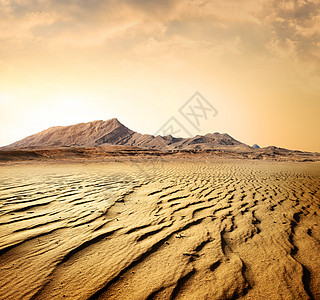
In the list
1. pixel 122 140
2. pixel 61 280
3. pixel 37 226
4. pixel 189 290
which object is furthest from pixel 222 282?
pixel 122 140

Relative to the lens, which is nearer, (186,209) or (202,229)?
(202,229)

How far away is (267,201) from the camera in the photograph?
431cm

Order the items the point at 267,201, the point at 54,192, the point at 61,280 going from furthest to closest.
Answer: the point at 54,192
the point at 267,201
the point at 61,280

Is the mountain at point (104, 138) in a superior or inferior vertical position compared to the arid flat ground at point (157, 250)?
superior

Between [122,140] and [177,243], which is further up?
[122,140]

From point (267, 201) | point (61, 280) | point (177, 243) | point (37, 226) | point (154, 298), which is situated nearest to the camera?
point (154, 298)

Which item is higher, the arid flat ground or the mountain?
the mountain

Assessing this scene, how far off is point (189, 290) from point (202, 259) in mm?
473

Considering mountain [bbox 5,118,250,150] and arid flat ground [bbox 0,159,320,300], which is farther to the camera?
mountain [bbox 5,118,250,150]

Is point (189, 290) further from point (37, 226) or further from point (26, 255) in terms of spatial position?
point (37, 226)

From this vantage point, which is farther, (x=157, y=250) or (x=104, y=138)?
(x=104, y=138)

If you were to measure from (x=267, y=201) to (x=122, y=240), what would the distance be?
11.9 ft

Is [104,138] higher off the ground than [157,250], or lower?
higher

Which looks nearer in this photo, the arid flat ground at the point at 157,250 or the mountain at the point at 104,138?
the arid flat ground at the point at 157,250
